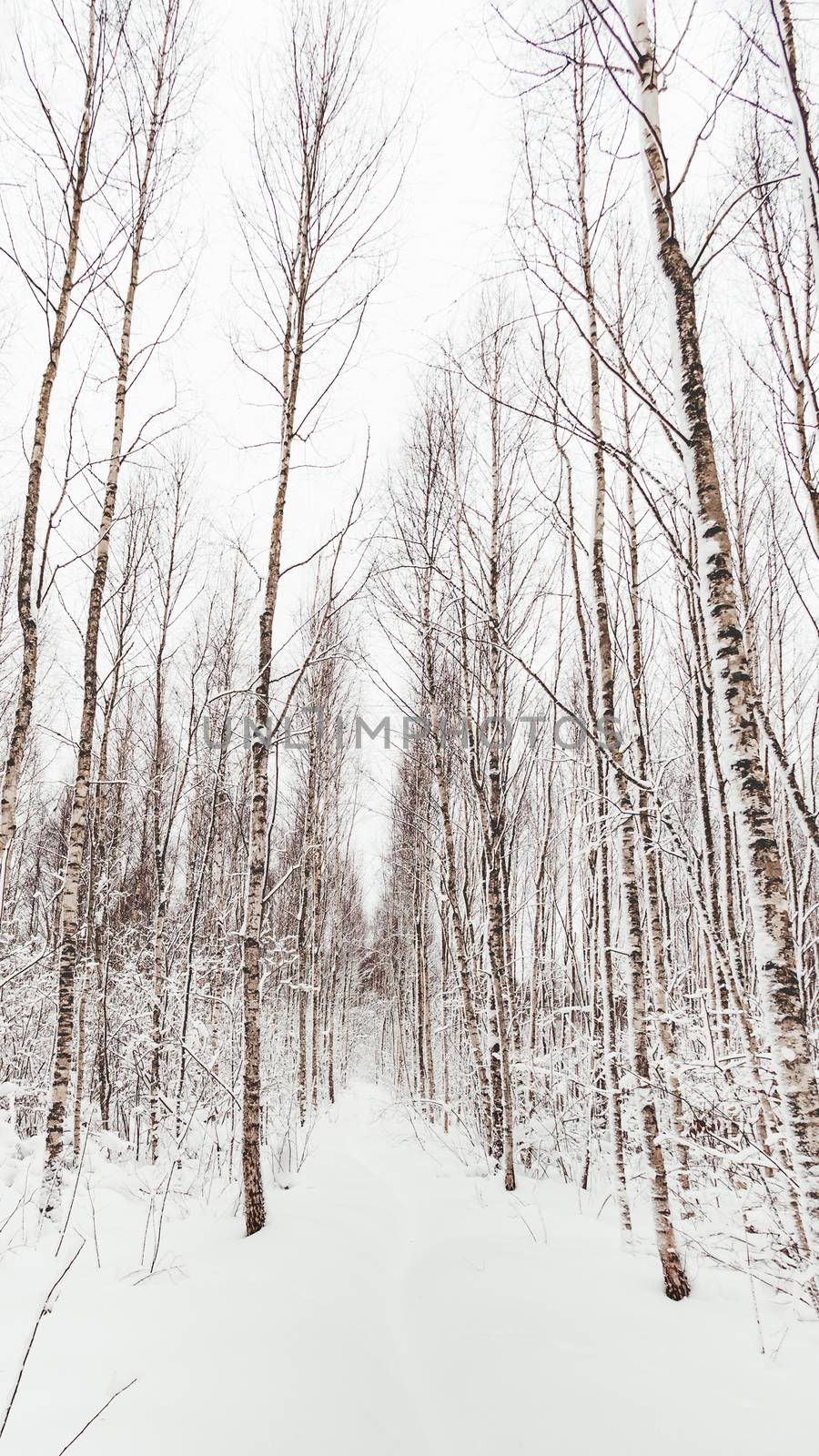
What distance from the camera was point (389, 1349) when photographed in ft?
8.80

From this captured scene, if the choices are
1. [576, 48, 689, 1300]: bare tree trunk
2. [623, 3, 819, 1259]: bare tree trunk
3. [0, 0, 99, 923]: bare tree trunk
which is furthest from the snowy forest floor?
[0, 0, 99, 923]: bare tree trunk

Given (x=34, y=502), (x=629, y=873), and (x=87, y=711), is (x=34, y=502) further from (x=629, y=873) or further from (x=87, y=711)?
(x=629, y=873)

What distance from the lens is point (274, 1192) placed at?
16.9ft

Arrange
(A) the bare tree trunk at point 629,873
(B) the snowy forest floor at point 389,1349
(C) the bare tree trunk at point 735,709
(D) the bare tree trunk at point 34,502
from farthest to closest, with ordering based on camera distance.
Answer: (D) the bare tree trunk at point 34,502
(A) the bare tree trunk at point 629,873
(B) the snowy forest floor at point 389,1349
(C) the bare tree trunk at point 735,709

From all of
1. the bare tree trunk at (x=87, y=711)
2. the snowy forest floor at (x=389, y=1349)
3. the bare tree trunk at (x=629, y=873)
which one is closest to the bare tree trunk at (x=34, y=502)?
the bare tree trunk at (x=87, y=711)

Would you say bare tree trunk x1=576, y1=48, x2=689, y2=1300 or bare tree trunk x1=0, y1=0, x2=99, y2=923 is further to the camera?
bare tree trunk x1=0, y1=0, x2=99, y2=923

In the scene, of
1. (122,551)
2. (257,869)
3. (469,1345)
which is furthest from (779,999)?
(122,551)

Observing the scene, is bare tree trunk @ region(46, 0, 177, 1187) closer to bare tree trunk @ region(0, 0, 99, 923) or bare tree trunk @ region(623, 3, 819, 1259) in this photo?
→ bare tree trunk @ region(0, 0, 99, 923)

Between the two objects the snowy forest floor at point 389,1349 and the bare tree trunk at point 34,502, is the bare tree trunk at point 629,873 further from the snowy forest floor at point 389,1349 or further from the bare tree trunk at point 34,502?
the bare tree trunk at point 34,502

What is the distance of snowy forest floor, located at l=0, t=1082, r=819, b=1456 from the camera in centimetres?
200

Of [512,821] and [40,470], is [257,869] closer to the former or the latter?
[40,470]

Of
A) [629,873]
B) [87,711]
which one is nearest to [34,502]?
[87,711]

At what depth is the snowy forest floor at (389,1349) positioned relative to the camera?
2.00m

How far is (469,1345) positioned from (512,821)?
16.8 feet
